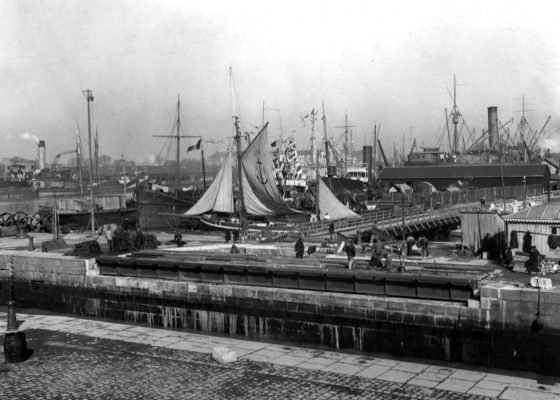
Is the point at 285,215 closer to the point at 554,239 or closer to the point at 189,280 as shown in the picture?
the point at 189,280

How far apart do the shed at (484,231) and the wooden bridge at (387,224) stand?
9957 mm

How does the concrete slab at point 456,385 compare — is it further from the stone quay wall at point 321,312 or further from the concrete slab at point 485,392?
the stone quay wall at point 321,312

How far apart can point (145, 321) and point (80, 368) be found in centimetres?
950

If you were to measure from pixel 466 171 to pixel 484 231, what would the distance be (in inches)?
2780

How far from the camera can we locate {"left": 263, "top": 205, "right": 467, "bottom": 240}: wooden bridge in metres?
45.7

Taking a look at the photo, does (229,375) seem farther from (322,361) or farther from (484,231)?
(484,231)

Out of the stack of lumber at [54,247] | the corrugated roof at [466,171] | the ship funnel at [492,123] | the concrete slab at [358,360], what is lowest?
the concrete slab at [358,360]

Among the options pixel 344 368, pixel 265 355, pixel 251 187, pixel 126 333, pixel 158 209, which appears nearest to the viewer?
pixel 344 368

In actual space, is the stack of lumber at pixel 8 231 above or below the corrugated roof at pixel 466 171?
below

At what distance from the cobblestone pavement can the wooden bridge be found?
792 inches

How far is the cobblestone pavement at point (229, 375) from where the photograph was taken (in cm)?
1825

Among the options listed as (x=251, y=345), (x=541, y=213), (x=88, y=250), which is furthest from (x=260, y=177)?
(x=251, y=345)

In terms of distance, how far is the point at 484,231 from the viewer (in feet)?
106

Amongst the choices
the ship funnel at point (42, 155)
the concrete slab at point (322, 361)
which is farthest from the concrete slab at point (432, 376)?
the ship funnel at point (42, 155)
